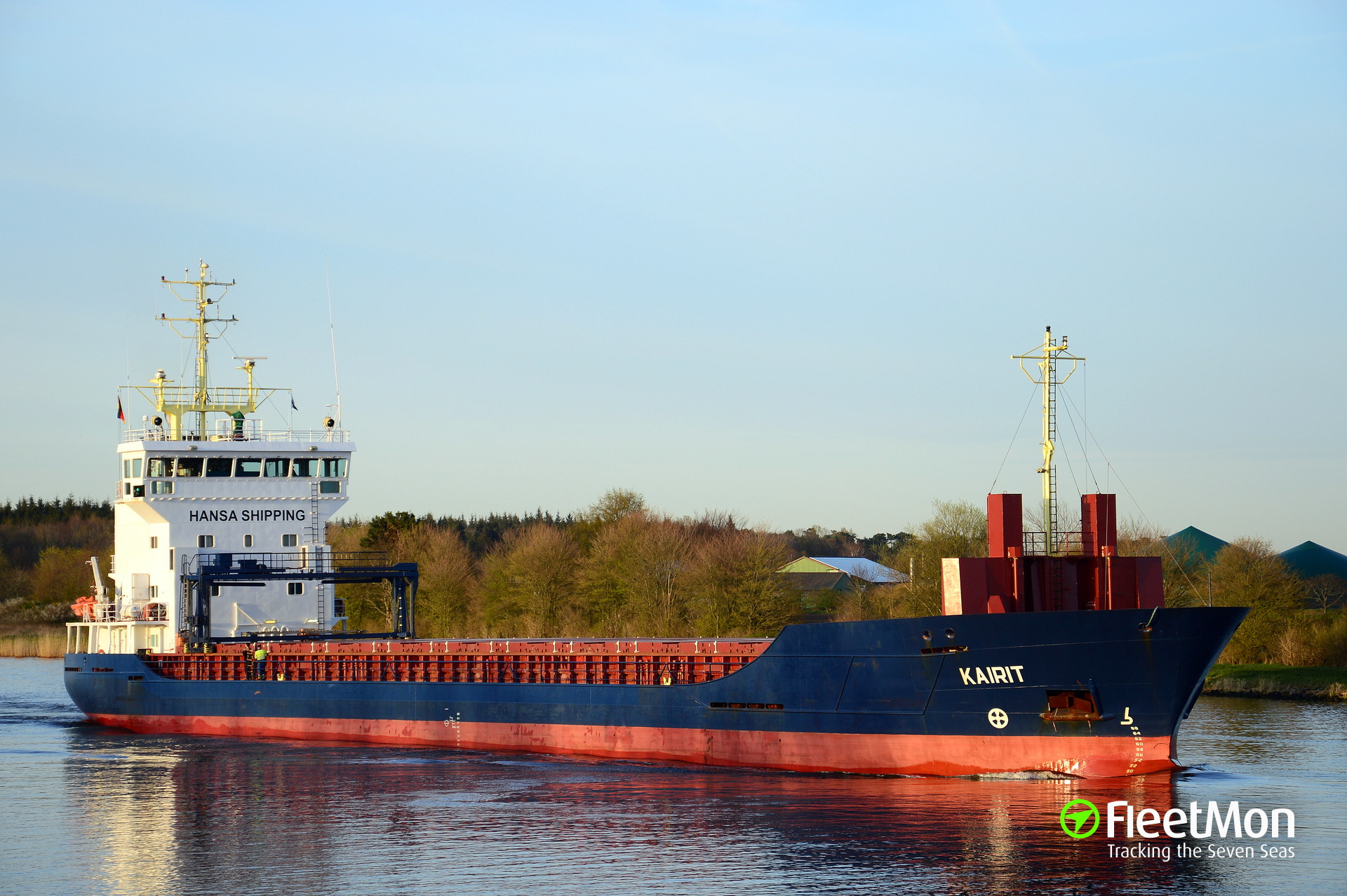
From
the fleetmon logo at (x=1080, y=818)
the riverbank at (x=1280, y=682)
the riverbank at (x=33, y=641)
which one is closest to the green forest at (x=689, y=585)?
the riverbank at (x=1280, y=682)

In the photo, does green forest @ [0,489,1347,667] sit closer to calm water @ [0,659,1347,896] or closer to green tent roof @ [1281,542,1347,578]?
green tent roof @ [1281,542,1347,578]

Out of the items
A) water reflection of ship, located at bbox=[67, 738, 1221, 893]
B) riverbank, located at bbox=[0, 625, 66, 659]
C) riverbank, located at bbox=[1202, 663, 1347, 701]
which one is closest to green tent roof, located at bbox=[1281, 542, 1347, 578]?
riverbank, located at bbox=[1202, 663, 1347, 701]

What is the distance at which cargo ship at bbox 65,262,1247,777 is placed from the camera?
2173cm

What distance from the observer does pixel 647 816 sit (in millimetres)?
20781

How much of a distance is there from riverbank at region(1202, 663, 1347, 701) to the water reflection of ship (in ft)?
69.1

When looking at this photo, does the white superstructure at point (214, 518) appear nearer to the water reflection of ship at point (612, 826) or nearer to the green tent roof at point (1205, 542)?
the water reflection of ship at point (612, 826)

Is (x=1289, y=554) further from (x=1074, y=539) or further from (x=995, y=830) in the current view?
(x=995, y=830)

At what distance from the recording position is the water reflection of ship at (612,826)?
57.6 feet

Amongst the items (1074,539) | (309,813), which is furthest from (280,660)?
(1074,539)

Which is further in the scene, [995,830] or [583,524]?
[583,524]

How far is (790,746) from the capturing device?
24.3 metres

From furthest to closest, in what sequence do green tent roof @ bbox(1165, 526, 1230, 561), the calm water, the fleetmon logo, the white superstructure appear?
green tent roof @ bbox(1165, 526, 1230, 561)
the white superstructure
the fleetmon logo
the calm water

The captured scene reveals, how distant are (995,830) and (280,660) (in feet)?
65.0

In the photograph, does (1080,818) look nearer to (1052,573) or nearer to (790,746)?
(1052,573)
